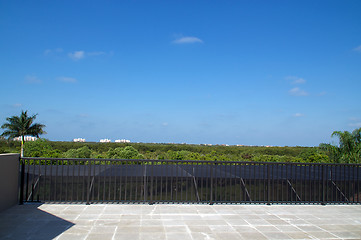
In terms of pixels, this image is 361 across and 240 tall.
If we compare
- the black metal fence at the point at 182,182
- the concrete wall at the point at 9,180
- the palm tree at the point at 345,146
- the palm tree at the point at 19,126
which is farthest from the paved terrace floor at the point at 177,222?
the palm tree at the point at 19,126

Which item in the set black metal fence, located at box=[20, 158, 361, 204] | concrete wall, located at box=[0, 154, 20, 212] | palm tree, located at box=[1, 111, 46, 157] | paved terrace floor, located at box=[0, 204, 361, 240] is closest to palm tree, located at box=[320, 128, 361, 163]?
black metal fence, located at box=[20, 158, 361, 204]

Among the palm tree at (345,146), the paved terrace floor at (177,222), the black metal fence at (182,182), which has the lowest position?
the paved terrace floor at (177,222)

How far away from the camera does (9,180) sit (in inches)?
201

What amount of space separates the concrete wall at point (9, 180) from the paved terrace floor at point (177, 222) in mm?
186

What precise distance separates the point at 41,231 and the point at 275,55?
15742 mm

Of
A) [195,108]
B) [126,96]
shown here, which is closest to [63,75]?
[126,96]

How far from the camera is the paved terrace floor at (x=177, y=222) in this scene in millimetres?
3812

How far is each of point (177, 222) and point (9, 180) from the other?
11.1 ft

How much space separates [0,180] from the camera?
4.76 m

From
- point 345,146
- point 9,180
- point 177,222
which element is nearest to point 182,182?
point 177,222

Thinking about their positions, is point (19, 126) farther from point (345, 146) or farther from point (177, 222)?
point (177, 222)

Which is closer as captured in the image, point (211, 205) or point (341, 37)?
point (211, 205)

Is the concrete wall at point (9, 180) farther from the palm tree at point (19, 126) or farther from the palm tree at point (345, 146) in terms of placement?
the palm tree at point (19, 126)

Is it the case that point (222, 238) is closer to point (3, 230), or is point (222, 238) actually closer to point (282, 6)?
point (3, 230)
